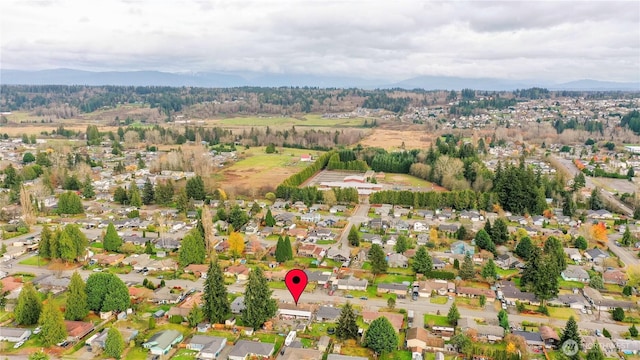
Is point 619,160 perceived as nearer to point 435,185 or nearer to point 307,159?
point 435,185

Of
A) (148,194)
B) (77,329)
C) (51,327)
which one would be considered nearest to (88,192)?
(148,194)

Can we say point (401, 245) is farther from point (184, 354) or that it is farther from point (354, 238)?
point (184, 354)

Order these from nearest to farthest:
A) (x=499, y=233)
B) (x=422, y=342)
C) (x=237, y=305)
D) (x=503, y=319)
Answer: (x=422, y=342) < (x=503, y=319) < (x=237, y=305) < (x=499, y=233)

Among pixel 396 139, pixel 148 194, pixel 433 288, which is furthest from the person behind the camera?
pixel 396 139

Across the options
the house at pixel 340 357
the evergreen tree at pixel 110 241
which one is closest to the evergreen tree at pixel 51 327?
the evergreen tree at pixel 110 241

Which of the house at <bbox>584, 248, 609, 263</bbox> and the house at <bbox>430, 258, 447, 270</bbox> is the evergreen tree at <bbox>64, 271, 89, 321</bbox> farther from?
the house at <bbox>584, 248, 609, 263</bbox>

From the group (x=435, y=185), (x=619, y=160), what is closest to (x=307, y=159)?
(x=435, y=185)
